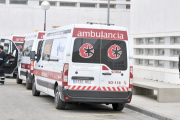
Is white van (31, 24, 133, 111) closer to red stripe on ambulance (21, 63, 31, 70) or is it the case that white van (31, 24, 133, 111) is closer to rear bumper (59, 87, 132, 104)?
rear bumper (59, 87, 132, 104)

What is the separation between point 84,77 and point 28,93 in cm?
592

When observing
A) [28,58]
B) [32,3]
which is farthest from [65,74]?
[32,3]

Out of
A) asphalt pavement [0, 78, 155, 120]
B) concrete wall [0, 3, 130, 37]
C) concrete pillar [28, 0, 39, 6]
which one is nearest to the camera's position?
asphalt pavement [0, 78, 155, 120]

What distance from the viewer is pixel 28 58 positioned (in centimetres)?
2119

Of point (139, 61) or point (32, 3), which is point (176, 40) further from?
point (32, 3)

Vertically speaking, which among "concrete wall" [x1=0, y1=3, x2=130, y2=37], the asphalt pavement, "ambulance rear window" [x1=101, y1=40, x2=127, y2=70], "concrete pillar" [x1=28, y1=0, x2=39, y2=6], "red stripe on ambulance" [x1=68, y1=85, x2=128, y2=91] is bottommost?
the asphalt pavement

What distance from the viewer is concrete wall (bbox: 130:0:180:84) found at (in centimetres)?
2022

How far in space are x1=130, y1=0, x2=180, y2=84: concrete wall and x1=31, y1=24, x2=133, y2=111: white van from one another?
6447 millimetres

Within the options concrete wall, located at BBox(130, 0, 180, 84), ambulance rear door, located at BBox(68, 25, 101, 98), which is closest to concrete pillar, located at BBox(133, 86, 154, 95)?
concrete wall, located at BBox(130, 0, 180, 84)

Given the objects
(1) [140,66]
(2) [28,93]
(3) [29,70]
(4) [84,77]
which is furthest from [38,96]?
(1) [140,66]

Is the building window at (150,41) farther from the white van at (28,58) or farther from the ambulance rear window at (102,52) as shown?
the ambulance rear window at (102,52)

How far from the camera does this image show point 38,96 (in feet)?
57.9

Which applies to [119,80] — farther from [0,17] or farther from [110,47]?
[0,17]

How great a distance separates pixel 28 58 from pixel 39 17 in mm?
21485
